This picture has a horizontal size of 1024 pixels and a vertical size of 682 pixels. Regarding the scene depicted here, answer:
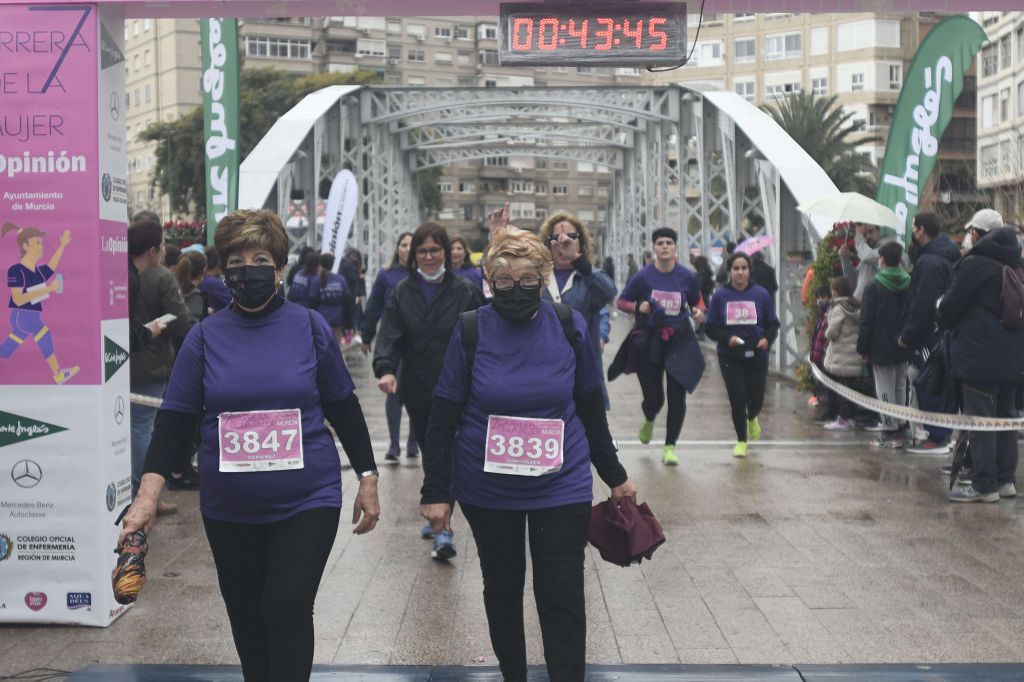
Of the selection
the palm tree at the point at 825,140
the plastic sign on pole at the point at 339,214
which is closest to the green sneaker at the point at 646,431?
the plastic sign on pole at the point at 339,214

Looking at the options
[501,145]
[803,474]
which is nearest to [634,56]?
[803,474]

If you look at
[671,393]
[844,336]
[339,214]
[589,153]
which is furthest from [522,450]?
[589,153]

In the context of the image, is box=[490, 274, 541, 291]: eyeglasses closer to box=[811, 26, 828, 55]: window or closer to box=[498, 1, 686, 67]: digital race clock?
box=[498, 1, 686, 67]: digital race clock

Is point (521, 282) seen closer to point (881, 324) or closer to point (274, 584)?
point (274, 584)

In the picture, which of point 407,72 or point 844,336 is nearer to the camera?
point 844,336

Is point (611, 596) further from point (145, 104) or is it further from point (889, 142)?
point (145, 104)

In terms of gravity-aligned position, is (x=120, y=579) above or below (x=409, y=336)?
below

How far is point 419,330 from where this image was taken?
25.1ft

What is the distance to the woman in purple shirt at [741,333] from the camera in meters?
11.6

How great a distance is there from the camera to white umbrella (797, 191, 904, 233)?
1341cm

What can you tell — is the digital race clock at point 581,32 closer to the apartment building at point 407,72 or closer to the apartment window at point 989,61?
the apartment window at point 989,61

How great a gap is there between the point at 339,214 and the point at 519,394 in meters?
15.8

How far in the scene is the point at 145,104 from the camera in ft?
323

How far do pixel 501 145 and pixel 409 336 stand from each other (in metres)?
47.9
